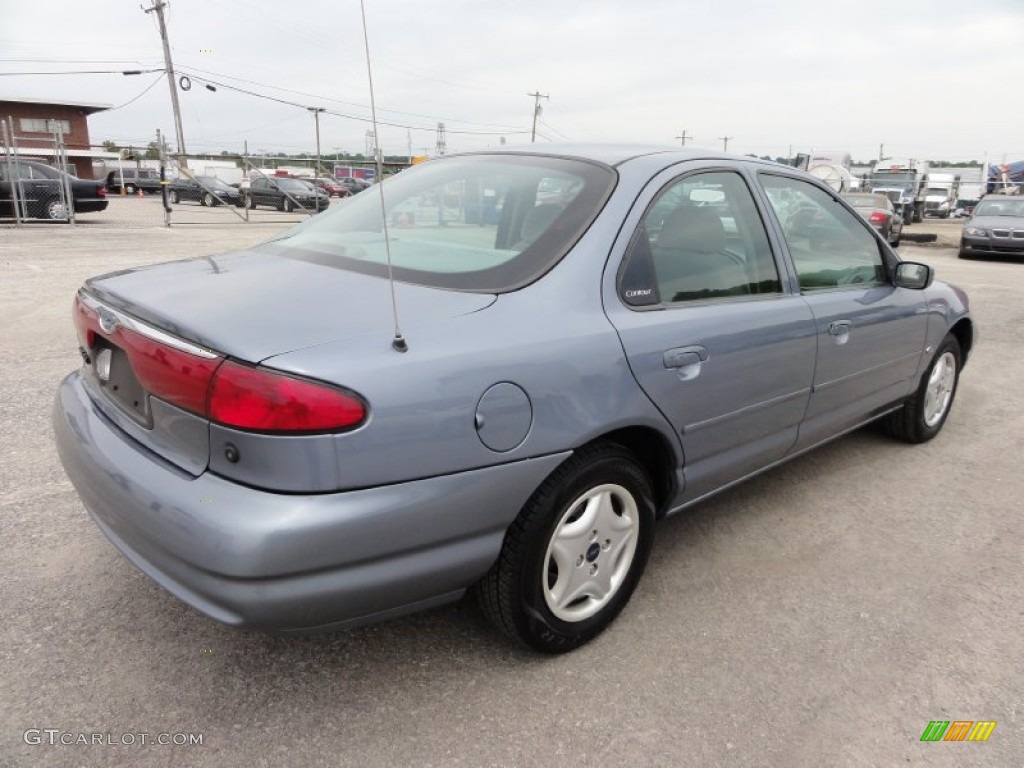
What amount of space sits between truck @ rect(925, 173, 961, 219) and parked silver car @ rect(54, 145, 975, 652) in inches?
1462

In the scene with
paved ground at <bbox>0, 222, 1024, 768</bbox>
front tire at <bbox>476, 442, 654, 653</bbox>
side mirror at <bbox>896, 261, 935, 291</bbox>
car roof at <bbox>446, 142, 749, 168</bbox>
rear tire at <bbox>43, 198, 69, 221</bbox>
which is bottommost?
paved ground at <bbox>0, 222, 1024, 768</bbox>

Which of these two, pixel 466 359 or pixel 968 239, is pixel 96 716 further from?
pixel 968 239

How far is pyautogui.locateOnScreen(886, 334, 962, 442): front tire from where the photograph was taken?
4094mm

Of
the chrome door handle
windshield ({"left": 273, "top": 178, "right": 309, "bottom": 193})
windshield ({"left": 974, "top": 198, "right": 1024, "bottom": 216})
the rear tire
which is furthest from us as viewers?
windshield ({"left": 273, "top": 178, "right": 309, "bottom": 193})

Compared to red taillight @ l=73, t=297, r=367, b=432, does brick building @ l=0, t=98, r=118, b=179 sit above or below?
above

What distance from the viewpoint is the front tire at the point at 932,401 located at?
13.4 ft

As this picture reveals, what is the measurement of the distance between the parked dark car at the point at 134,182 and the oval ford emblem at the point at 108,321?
38751 millimetres

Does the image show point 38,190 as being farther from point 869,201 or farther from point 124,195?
point 124,195

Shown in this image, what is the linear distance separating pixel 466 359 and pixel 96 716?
1.37 m

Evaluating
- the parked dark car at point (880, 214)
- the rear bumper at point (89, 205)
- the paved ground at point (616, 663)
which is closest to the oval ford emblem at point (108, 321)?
the paved ground at point (616, 663)

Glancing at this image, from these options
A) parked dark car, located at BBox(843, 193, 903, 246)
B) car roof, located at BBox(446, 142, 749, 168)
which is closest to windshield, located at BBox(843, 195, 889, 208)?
parked dark car, located at BBox(843, 193, 903, 246)

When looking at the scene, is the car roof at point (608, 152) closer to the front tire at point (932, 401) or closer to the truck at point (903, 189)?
the front tire at point (932, 401)

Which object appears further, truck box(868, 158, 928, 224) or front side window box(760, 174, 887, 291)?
truck box(868, 158, 928, 224)

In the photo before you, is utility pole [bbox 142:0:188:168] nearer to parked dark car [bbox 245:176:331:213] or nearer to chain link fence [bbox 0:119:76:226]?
parked dark car [bbox 245:176:331:213]
